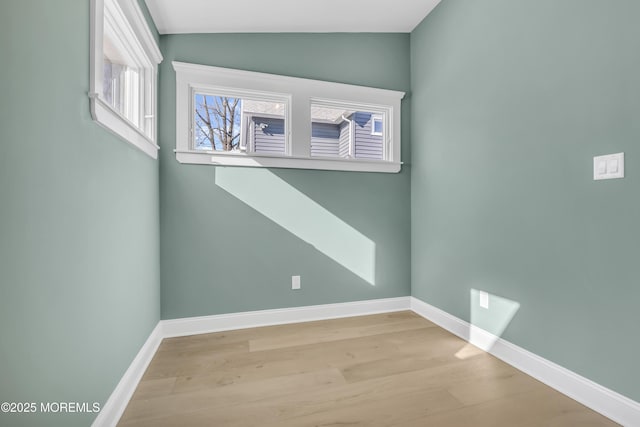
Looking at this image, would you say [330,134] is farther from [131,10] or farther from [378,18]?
[131,10]

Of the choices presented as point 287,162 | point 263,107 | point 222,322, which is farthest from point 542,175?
point 222,322

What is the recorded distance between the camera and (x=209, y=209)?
2396mm

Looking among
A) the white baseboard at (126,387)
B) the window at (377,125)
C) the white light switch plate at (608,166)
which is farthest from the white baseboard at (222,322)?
the white light switch plate at (608,166)

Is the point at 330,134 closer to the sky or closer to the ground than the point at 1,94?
closer to the sky

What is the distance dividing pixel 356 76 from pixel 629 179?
2.15 m

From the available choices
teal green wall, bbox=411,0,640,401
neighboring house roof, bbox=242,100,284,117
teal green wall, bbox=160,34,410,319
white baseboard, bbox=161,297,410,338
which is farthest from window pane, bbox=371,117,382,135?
white baseboard, bbox=161,297,410,338

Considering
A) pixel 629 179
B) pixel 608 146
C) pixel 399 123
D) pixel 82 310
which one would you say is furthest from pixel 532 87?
pixel 82 310

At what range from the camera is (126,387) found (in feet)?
4.95

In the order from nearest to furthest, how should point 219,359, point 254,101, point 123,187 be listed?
point 123,187, point 219,359, point 254,101

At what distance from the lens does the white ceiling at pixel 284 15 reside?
211 centimetres

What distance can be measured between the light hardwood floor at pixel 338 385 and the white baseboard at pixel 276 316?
0.09 meters

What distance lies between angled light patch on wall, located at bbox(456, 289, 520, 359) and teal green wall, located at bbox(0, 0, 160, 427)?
2121 millimetres

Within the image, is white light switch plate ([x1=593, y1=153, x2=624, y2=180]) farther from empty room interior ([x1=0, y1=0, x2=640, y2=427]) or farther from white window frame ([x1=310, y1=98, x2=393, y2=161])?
white window frame ([x1=310, y1=98, x2=393, y2=161])

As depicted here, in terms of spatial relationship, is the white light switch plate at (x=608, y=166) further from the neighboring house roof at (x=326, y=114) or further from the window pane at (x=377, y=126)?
the neighboring house roof at (x=326, y=114)
